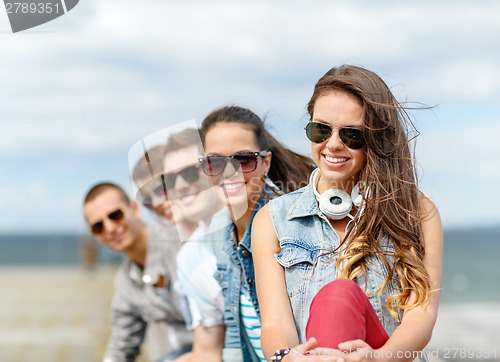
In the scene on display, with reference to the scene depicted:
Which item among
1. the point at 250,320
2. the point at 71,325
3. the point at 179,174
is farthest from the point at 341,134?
the point at 71,325

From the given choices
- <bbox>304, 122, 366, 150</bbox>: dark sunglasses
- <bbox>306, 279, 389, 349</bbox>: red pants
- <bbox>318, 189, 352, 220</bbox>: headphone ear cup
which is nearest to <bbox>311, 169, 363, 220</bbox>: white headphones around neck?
<bbox>318, 189, 352, 220</bbox>: headphone ear cup

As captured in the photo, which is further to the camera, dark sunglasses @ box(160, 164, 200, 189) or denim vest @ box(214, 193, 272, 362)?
dark sunglasses @ box(160, 164, 200, 189)

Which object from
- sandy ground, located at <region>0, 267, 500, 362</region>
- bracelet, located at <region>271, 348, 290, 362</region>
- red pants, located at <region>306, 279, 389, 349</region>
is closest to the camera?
red pants, located at <region>306, 279, 389, 349</region>

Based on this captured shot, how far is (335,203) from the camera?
98.8 inches

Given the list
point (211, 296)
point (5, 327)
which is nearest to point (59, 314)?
point (5, 327)

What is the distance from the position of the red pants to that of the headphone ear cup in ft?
0.96

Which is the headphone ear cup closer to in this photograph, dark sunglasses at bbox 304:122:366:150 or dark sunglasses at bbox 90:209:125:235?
dark sunglasses at bbox 304:122:366:150

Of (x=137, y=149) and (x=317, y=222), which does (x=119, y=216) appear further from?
(x=317, y=222)

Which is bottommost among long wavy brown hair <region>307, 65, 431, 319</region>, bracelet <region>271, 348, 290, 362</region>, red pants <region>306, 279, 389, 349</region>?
bracelet <region>271, 348, 290, 362</region>

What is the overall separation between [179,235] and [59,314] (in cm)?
711

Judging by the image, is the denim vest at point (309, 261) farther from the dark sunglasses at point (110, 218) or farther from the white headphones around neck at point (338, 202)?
the dark sunglasses at point (110, 218)

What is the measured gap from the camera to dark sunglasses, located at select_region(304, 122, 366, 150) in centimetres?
240

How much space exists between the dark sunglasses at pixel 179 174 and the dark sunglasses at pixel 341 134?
0.93m

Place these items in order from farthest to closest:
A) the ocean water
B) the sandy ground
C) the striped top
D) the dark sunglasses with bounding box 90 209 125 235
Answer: the ocean water
the sandy ground
the dark sunglasses with bounding box 90 209 125 235
the striped top
